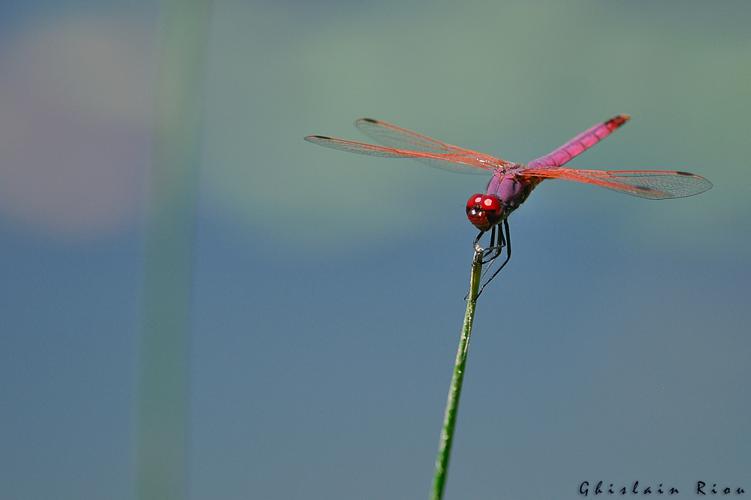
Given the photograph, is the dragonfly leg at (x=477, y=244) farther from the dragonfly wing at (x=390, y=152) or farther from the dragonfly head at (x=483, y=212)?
the dragonfly wing at (x=390, y=152)

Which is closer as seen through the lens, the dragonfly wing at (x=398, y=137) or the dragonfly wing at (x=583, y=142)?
the dragonfly wing at (x=583, y=142)

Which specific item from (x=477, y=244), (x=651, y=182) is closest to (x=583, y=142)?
(x=651, y=182)

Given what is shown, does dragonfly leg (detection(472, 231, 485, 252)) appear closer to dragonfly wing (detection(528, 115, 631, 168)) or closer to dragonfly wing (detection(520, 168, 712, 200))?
dragonfly wing (detection(520, 168, 712, 200))

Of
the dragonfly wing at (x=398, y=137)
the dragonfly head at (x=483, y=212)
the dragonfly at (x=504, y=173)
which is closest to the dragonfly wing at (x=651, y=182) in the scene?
the dragonfly at (x=504, y=173)

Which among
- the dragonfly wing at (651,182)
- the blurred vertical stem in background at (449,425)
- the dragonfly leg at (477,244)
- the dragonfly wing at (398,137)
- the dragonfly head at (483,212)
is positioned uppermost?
the dragonfly wing at (398,137)

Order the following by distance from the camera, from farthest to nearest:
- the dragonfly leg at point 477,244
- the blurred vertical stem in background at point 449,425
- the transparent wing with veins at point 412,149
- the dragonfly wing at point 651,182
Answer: the transparent wing with veins at point 412,149 → the dragonfly wing at point 651,182 → the dragonfly leg at point 477,244 → the blurred vertical stem in background at point 449,425

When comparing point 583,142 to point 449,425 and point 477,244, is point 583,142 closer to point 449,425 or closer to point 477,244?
point 477,244

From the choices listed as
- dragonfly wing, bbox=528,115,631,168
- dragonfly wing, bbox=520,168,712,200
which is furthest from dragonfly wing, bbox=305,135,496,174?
dragonfly wing, bbox=520,168,712,200
